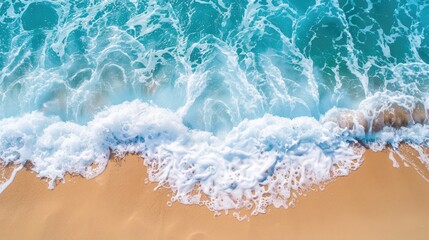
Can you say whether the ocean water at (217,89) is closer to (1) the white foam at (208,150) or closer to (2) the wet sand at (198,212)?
(1) the white foam at (208,150)

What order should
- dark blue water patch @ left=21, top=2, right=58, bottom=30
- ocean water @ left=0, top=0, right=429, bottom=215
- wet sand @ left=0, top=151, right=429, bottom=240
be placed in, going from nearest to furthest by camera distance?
wet sand @ left=0, top=151, right=429, bottom=240 < ocean water @ left=0, top=0, right=429, bottom=215 < dark blue water patch @ left=21, top=2, right=58, bottom=30

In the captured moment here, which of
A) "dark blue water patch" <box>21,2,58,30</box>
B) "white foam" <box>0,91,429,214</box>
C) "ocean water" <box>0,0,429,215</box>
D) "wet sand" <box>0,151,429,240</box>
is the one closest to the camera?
"wet sand" <box>0,151,429,240</box>

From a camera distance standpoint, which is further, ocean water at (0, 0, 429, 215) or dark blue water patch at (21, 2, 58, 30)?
dark blue water patch at (21, 2, 58, 30)

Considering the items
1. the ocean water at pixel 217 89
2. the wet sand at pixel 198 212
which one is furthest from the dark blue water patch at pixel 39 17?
the wet sand at pixel 198 212

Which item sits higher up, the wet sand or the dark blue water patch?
the dark blue water patch

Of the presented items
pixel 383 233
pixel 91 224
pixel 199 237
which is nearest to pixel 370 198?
pixel 383 233

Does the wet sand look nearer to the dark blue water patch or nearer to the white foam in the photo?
the white foam

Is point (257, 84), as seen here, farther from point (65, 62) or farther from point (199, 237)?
point (65, 62)

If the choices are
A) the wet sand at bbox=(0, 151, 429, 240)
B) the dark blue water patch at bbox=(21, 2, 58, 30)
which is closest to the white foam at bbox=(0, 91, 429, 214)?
the wet sand at bbox=(0, 151, 429, 240)
